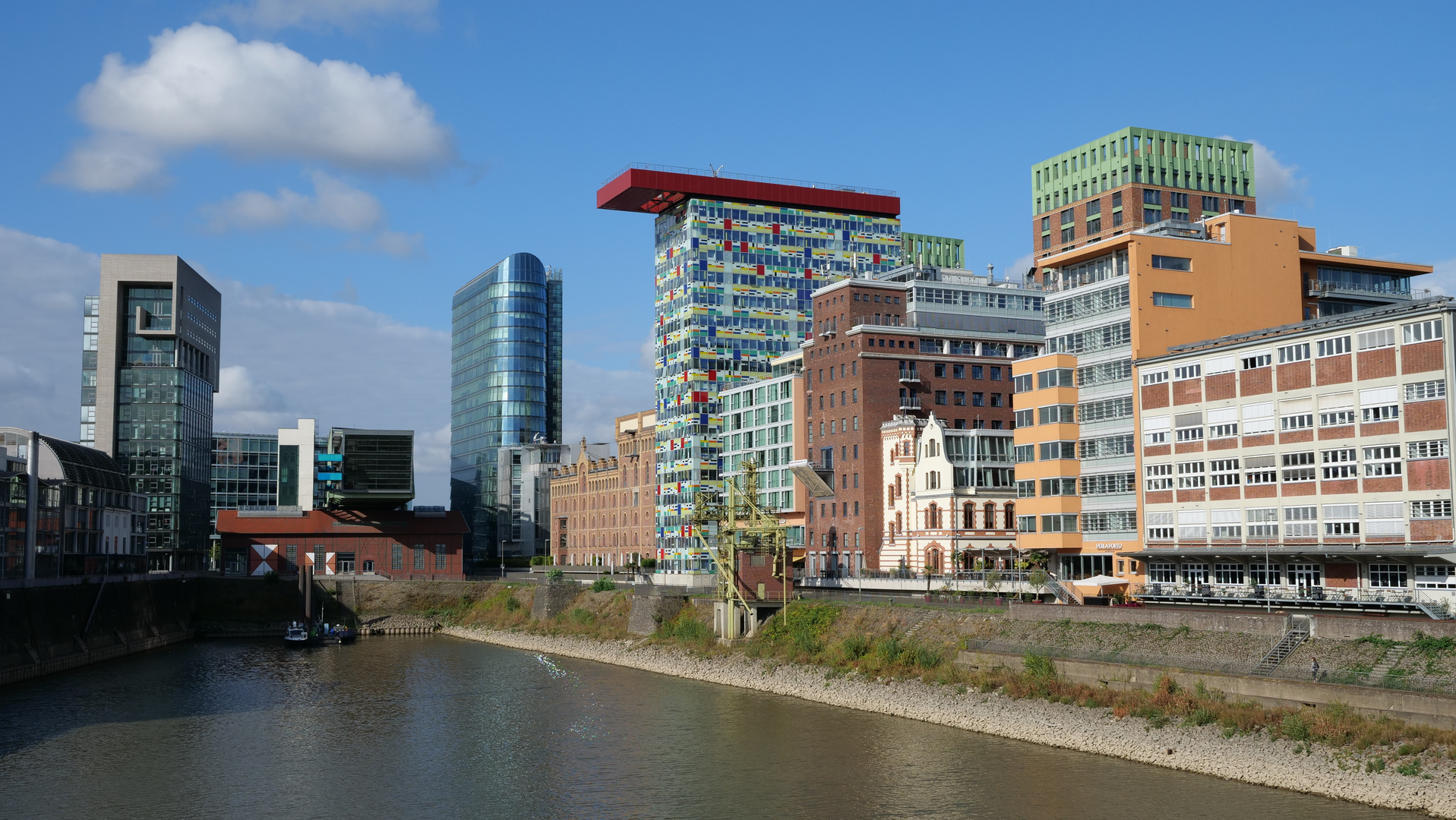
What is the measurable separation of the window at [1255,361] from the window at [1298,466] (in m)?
6.23

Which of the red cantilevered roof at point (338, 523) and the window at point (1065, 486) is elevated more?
the window at point (1065, 486)

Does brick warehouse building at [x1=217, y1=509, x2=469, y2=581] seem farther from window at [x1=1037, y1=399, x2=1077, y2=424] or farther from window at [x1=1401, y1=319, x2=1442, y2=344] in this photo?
window at [x1=1401, y1=319, x2=1442, y2=344]

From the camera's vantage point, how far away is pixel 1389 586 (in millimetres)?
76750

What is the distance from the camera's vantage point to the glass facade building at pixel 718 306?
597 feet

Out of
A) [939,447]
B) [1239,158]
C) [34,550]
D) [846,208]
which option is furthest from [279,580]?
[1239,158]

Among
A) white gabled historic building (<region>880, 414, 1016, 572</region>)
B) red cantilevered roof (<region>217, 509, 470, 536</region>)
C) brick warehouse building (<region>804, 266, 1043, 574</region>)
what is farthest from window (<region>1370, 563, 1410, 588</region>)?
red cantilevered roof (<region>217, 509, 470, 536</region>)

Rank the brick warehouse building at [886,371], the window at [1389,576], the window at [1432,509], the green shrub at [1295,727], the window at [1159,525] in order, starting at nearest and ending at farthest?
the green shrub at [1295,727]
the window at [1432,509]
the window at [1389,576]
the window at [1159,525]
the brick warehouse building at [886,371]

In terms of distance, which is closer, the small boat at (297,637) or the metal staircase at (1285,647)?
the metal staircase at (1285,647)

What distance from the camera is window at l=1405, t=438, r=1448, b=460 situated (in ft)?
239

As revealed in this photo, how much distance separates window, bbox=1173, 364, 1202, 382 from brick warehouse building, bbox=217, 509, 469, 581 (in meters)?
104

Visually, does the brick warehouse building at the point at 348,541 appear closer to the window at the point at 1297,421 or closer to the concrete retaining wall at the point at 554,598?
the concrete retaining wall at the point at 554,598

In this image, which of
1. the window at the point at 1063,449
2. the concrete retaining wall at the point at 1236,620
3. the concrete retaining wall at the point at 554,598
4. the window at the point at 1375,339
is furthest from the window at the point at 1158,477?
the concrete retaining wall at the point at 554,598

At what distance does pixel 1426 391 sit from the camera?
73.6 meters

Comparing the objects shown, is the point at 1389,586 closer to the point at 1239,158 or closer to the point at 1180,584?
the point at 1180,584
